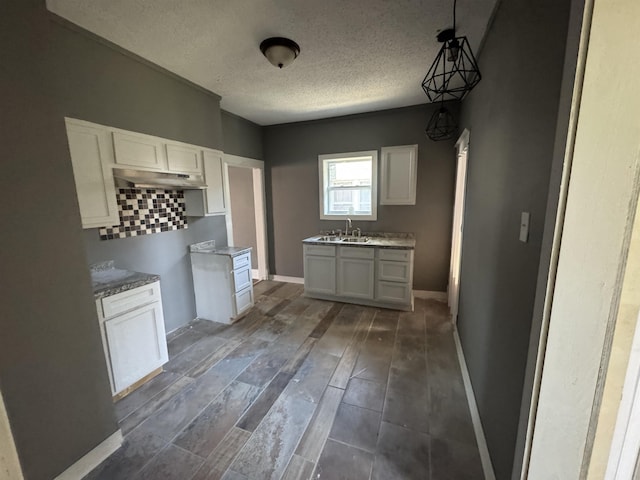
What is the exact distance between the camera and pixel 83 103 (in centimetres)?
194

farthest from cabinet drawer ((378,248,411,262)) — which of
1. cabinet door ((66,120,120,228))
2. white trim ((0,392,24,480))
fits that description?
white trim ((0,392,24,480))

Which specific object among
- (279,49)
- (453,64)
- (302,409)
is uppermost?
(279,49)

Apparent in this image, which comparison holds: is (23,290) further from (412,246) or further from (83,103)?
(412,246)

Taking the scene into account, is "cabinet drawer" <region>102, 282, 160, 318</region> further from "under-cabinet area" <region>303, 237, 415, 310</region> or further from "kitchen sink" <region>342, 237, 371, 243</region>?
"kitchen sink" <region>342, 237, 371, 243</region>

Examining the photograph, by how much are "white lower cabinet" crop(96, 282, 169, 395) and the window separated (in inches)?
109

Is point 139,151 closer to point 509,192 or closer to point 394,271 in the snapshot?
point 509,192

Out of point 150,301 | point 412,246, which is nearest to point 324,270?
point 412,246

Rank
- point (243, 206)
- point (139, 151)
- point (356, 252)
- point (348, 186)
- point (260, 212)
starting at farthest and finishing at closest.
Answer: point (243, 206)
point (260, 212)
point (348, 186)
point (356, 252)
point (139, 151)

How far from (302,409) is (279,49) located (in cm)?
272

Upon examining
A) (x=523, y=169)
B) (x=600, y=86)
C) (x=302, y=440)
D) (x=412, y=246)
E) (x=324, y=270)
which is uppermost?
(x=600, y=86)

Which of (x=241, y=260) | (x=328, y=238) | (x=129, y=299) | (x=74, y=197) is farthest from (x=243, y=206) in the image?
(x=74, y=197)

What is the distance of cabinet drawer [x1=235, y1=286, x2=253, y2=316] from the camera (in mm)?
3061

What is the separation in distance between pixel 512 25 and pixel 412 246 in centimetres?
221

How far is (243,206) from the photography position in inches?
190
